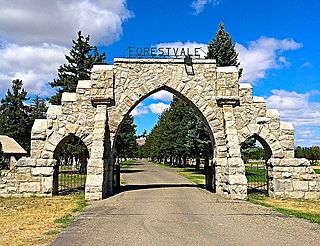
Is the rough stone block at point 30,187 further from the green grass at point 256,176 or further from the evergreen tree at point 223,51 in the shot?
the evergreen tree at point 223,51

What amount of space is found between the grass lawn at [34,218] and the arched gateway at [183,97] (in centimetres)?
171

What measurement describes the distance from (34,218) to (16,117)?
3615cm

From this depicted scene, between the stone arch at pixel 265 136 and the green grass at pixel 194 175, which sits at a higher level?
the stone arch at pixel 265 136

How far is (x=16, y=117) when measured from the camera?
4341cm

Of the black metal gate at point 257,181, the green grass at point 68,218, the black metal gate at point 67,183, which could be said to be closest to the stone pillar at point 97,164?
the green grass at point 68,218

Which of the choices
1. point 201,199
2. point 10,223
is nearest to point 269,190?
point 201,199

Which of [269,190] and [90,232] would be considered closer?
[90,232]

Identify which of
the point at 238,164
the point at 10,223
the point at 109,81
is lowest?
the point at 10,223

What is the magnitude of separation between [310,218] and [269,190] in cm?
648

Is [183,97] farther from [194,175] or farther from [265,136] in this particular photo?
[194,175]

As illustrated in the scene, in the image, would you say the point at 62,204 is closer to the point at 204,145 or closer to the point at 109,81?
the point at 109,81

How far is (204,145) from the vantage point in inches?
1178

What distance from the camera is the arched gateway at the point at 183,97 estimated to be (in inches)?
605

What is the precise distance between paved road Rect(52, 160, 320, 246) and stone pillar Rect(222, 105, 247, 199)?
1.62 metres
